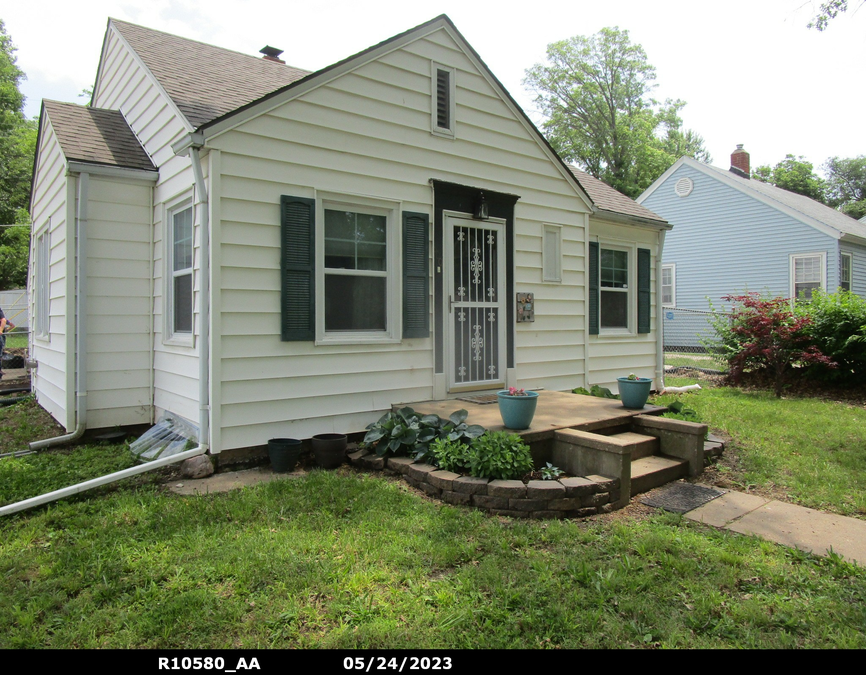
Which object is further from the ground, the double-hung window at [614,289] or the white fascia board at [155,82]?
the white fascia board at [155,82]

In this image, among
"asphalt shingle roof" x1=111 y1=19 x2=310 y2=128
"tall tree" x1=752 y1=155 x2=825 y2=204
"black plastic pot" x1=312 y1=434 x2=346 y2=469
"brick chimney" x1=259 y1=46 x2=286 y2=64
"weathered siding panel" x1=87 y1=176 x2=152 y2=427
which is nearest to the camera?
"black plastic pot" x1=312 y1=434 x2=346 y2=469

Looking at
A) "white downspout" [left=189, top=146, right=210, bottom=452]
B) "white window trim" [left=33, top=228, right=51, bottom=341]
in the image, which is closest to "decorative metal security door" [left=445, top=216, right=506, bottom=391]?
"white downspout" [left=189, top=146, right=210, bottom=452]

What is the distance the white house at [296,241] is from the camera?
15.9 ft

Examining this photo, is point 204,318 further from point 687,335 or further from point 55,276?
point 687,335

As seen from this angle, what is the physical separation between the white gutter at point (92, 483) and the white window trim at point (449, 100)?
4.08 meters

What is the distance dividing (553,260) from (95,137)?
5571 mm

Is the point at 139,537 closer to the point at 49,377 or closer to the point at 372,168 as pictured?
the point at 372,168

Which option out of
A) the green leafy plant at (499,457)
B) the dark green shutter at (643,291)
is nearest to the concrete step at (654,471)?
the green leafy plant at (499,457)

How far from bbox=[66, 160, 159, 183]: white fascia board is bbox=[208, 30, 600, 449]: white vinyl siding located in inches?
66.6

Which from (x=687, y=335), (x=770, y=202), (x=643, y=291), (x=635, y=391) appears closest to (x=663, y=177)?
(x=770, y=202)

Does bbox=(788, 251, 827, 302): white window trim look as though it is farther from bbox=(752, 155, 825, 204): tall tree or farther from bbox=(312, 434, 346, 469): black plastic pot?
bbox=(752, 155, 825, 204): tall tree

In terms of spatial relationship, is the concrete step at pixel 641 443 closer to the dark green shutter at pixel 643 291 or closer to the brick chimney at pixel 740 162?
the dark green shutter at pixel 643 291

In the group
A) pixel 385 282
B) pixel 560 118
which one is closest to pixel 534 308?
pixel 385 282

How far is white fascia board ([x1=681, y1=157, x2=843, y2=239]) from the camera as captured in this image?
50.0 feet
